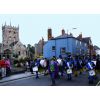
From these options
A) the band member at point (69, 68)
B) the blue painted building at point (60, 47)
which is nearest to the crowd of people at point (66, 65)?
the band member at point (69, 68)

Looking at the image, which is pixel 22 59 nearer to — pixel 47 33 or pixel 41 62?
pixel 41 62

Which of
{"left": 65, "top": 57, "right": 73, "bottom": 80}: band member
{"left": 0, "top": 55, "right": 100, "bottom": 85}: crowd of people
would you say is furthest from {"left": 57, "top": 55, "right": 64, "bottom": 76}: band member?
{"left": 65, "top": 57, "right": 73, "bottom": 80}: band member

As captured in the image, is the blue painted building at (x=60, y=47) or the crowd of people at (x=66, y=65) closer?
the crowd of people at (x=66, y=65)

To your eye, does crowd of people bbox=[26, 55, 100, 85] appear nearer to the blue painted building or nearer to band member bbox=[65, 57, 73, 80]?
band member bbox=[65, 57, 73, 80]

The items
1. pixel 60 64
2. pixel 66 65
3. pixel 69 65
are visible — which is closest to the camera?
pixel 69 65

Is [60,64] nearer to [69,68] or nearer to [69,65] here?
[69,65]

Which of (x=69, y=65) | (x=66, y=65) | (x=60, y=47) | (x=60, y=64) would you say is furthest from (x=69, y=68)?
(x=60, y=47)

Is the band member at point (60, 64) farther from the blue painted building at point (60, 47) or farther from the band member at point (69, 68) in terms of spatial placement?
the band member at point (69, 68)

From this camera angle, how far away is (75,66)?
2259cm

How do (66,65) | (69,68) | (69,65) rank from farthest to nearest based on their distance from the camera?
(66,65) < (69,65) < (69,68)
